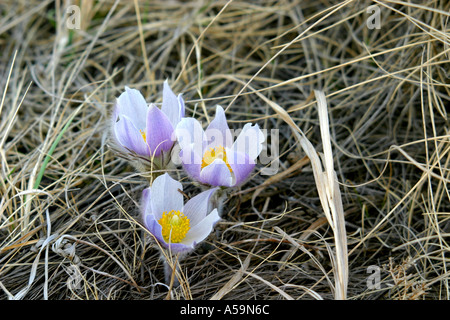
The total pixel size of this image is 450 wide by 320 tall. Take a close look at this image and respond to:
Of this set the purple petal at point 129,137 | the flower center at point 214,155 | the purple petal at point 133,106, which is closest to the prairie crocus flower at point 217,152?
the flower center at point 214,155

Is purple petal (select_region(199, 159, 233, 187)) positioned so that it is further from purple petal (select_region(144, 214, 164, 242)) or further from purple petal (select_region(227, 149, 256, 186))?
purple petal (select_region(144, 214, 164, 242))

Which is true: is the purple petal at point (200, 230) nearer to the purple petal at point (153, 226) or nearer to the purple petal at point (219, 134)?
the purple petal at point (153, 226)

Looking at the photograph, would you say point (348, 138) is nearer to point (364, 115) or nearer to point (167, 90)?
point (364, 115)

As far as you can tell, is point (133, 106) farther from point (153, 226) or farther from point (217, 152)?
point (153, 226)

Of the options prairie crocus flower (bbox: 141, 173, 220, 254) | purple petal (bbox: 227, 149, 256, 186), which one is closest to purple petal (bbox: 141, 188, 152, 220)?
prairie crocus flower (bbox: 141, 173, 220, 254)
